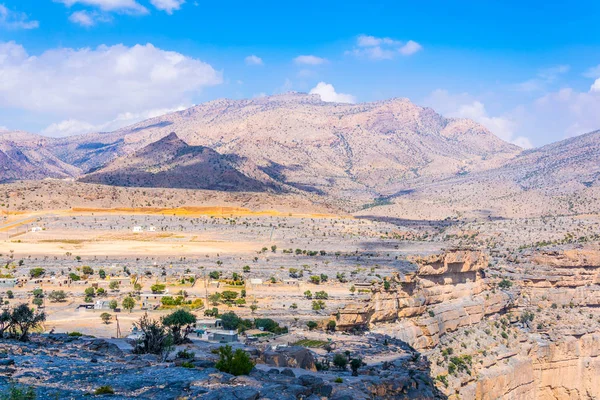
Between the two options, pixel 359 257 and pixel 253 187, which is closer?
pixel 359 257

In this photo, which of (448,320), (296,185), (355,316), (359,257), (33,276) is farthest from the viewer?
(296,185)

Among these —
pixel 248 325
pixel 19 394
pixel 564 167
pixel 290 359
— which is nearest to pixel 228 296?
pixel 248 325

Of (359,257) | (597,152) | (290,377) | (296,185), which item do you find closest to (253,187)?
(296,185)

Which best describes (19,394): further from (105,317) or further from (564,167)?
(564,167)

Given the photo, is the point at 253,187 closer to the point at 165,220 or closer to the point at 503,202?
the point at 165,220

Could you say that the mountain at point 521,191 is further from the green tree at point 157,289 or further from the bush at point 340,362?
the bush at point 340,362

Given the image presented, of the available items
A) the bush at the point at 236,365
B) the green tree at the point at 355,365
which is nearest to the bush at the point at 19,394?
the bush at the point at 236,365

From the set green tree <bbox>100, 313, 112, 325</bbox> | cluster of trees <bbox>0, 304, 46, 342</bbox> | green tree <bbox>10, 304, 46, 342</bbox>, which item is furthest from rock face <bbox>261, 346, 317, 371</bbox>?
green tree <bbox>100, 313, 112, 325</bbox>

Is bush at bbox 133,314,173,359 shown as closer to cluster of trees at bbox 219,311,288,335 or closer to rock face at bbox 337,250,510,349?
cluster of trees at bbox 219,311,288,335
